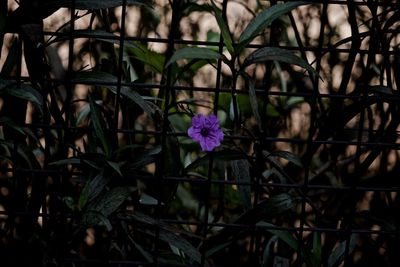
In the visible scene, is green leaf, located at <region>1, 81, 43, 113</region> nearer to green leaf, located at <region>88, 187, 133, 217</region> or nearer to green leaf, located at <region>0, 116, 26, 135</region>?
green leaf, located at <region>0, 116, 26, 135</region>

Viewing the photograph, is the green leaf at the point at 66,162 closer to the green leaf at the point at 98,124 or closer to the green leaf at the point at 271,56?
the green leaf at the point at 98,124

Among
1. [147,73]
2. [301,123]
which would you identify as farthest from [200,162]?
[301,123]

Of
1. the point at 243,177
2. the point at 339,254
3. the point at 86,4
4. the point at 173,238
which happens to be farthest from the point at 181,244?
the point at 86,4

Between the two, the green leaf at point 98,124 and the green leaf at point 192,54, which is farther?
the green leaf at point 98,124

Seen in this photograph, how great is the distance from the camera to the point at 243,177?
106 cm

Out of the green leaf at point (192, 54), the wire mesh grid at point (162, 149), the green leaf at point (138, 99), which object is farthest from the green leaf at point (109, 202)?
the green leaf at point (192, 54)

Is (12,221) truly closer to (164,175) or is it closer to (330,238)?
(164,175)

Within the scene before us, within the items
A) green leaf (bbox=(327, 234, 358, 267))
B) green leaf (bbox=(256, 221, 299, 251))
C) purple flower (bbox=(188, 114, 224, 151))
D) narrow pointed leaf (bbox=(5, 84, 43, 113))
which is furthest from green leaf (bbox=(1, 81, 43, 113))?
green leaf (bbox=(327, 234, 358, 267))

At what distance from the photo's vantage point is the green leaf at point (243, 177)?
1055 millimetres

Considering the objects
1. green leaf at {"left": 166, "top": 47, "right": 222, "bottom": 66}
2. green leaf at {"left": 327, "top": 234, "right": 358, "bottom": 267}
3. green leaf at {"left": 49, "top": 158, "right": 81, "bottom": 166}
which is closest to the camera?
green leaf at {"left": 166, "top": 47, "right": 222, "bottom": 66}

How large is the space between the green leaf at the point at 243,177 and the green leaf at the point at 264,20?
0.59 ft

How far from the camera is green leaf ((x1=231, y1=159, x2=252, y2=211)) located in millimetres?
1055

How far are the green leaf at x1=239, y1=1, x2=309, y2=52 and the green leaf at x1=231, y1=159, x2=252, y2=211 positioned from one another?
0.18 m

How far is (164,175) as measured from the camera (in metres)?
1.08
